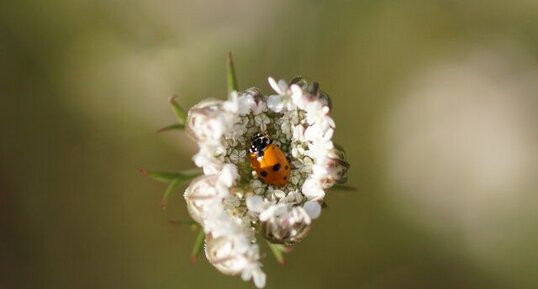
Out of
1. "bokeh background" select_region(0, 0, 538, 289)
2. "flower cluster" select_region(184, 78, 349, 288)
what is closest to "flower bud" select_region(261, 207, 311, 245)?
"flower cluster" select_region(184, 78, 349, 288)

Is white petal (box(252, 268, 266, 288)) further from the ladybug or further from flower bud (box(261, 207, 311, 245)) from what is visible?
the ladybug

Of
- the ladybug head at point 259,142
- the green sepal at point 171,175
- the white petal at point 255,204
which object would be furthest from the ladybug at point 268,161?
the green sepal at point 171,175

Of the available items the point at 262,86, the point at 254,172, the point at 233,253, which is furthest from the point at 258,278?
→ the point at 262,86

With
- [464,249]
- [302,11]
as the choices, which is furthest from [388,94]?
[464,249]

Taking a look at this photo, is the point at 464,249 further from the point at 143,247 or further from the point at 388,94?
the point at 143,247

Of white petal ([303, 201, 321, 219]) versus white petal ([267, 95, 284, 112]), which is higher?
white petal ([267, 95, 284, 112])
